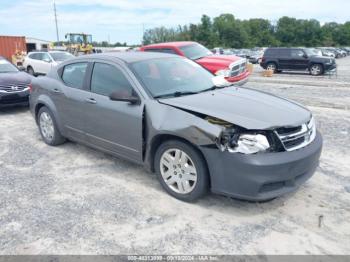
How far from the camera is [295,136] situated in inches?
136

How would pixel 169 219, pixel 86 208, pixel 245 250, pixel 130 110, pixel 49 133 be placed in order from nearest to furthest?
pixel 245 250 < pixel 169 219 < pixel 86 208 < pixel 130 110 < pixel 49 133

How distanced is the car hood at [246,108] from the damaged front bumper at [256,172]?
0.32m

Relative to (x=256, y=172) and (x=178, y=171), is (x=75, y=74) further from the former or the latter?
(x=256, y=172)

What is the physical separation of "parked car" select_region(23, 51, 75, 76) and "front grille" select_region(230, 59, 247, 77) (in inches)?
381

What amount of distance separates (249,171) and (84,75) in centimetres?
292

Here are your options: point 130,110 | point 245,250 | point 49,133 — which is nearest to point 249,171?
point 245,250

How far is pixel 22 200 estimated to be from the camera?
3.95 meters

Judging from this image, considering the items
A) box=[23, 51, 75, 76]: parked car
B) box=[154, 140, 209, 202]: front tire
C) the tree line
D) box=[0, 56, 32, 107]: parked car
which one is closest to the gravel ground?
box=[154, 140, 209, 202]: front tire

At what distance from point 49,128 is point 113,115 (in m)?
2.03

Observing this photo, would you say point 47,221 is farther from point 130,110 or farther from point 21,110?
point 21,110

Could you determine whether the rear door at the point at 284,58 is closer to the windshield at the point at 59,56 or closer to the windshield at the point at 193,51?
the windshield at the point at 193,51

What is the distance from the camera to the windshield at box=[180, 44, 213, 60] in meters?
11.2

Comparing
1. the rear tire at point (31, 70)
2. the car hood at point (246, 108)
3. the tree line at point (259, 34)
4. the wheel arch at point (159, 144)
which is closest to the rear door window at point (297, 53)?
Answer: the rear tire at point (31, 70)

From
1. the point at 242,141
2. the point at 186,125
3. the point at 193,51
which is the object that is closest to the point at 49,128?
the point at 186,125
